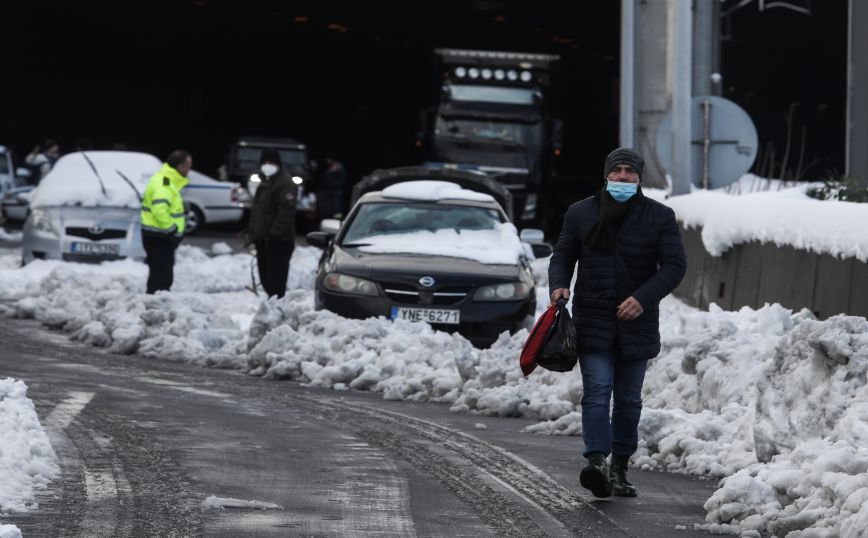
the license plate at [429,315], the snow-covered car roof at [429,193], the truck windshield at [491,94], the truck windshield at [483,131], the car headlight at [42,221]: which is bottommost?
the license plate at [429,315]

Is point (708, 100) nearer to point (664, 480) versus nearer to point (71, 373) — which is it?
point (71, 373)

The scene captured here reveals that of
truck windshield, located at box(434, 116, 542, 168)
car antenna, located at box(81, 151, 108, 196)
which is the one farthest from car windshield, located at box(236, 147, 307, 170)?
car antenna, located at box(81, 151, 108, 196)

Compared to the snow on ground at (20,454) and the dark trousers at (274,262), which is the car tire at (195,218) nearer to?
the dark trousers at (274,262)

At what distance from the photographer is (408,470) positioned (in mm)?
9234

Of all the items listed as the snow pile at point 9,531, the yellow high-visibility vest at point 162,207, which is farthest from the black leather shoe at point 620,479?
the yellow high-visibility vest at point 162,207

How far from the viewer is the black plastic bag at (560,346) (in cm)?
839

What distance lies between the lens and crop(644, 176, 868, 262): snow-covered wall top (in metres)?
12.9

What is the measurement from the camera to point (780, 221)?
1505 cm

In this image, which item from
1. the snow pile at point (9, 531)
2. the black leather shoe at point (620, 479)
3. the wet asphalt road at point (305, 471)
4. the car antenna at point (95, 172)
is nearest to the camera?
the snow pile at point (9, 531)

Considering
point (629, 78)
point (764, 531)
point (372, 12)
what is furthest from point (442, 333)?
point (372, 12)

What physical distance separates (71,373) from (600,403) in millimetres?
6368

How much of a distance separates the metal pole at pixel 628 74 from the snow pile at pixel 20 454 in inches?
613

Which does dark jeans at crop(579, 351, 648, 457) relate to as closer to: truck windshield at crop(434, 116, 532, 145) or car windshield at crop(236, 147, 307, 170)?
truck windshield at crop(434, 116, 532, 145)

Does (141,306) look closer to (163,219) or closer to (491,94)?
(163,219)
